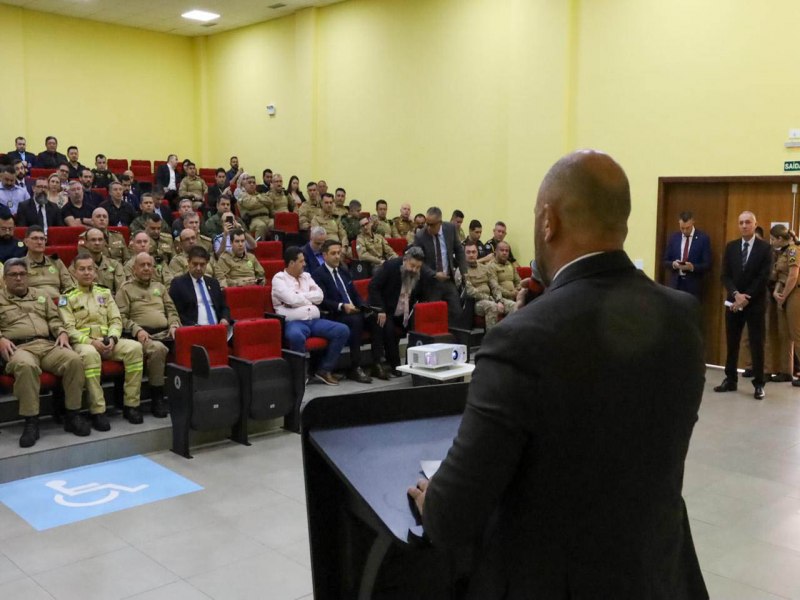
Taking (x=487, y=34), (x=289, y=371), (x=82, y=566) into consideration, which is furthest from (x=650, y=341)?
(x=487, y=34)

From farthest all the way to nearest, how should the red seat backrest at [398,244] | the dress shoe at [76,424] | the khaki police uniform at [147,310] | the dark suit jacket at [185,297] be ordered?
1. the red seat backrest at [398,244]
2. the dark suit jacket at [185,297]
3. the khaki police uniform at [147,310]
4. the dress shoe at [76,424]

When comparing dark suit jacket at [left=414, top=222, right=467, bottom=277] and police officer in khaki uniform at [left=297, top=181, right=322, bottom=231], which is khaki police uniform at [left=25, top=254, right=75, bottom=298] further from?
police officer in khaki uniform at [left=297, top=181, right=322, bottom=231]

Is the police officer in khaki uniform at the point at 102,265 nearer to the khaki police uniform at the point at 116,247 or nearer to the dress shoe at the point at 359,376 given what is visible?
the khaki police uniform at the point at 116,247

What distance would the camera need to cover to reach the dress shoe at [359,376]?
22.2 feet

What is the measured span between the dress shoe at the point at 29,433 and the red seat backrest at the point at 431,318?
128 inches

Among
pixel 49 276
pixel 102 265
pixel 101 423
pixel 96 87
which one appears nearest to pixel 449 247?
pixel 102 265

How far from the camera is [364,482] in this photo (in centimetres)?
109

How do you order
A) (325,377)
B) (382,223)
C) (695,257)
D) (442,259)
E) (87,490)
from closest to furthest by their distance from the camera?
(87,490), (325,377), (442,259), (695,257), (382,223)

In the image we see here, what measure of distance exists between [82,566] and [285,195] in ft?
26.1

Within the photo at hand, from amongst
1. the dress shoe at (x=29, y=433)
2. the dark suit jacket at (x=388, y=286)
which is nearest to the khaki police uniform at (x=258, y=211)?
the dark suit jacket at (x=388, y=286)

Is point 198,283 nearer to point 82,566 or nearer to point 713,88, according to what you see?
point 82,566

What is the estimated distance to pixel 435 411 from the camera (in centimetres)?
133

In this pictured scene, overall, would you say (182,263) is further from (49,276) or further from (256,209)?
(256,209)

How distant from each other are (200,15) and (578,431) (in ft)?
43.9
